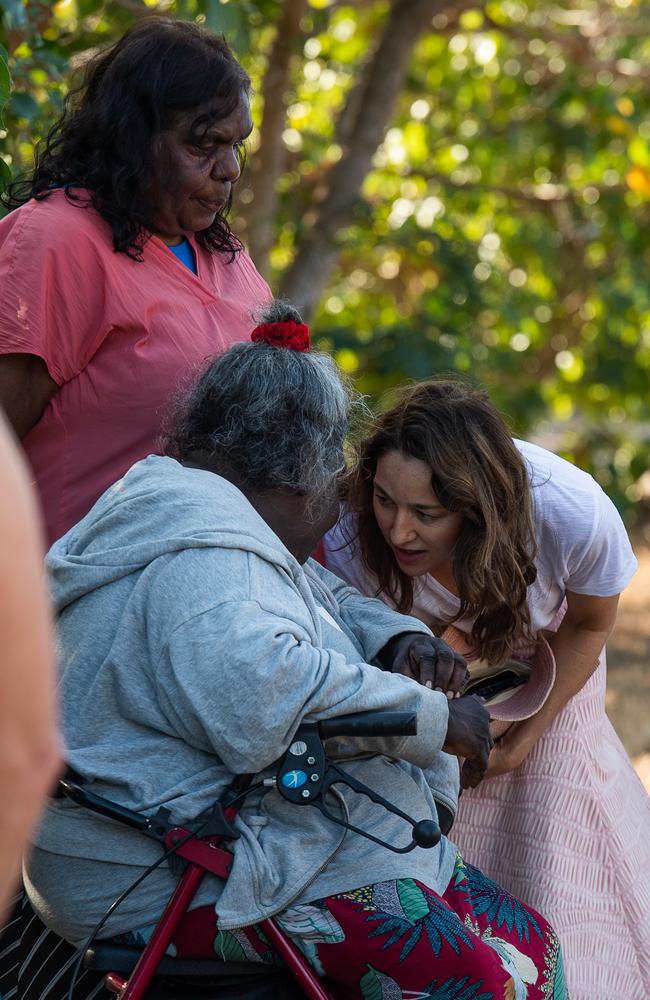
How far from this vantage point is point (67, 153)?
2729 millimetres

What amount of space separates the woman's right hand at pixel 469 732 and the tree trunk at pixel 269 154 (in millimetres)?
3730

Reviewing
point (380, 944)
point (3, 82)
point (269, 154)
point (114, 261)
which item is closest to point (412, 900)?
point (380, 944)

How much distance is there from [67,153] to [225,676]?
125cm

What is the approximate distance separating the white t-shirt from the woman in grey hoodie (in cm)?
73

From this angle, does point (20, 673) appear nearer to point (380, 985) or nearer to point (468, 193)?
point (380, 985)

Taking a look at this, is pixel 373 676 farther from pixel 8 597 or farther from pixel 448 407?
pixel 8 597

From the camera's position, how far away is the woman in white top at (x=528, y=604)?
2883 millimetres

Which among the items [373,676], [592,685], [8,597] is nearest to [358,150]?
[592,685]

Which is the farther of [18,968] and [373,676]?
[18,968]

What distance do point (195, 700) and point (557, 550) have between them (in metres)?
1.18

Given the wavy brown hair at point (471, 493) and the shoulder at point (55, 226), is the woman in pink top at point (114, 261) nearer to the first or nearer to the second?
the shoulder at point (55, 226)

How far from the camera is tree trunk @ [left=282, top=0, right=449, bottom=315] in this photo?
6.20m

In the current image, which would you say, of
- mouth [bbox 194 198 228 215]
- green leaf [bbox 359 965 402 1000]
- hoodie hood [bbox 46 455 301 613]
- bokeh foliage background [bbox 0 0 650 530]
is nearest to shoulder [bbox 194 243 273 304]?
mouth [bbox 194 198 228 215]

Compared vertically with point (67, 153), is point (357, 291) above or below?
below
